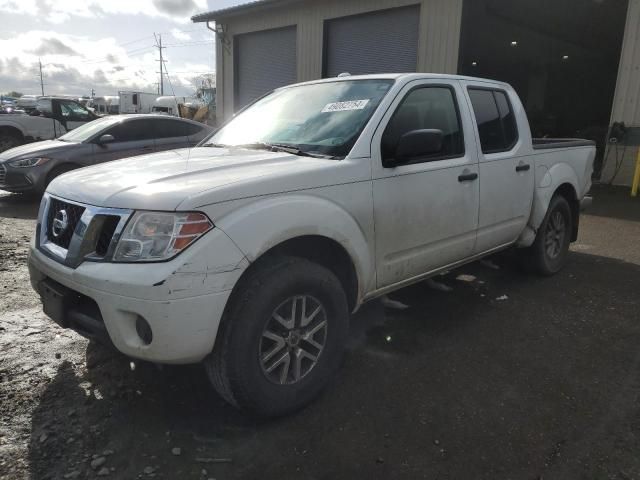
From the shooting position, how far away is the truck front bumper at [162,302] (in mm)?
2188

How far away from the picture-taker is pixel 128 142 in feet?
29.4

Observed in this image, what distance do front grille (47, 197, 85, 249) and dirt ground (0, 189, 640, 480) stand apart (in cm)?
89

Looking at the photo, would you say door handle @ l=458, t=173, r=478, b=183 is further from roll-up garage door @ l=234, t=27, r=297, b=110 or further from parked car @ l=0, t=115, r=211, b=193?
roll-up garage door @ l=234, t=27, r=297, b=110

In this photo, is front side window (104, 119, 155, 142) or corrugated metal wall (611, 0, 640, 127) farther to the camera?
corrugated metal wall (611, 0, 640, 127)

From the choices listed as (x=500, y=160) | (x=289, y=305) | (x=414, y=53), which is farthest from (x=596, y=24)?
(x=289, y=305)

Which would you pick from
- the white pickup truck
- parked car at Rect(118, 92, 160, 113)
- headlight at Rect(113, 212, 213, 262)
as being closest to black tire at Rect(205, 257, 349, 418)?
the white pickup truck

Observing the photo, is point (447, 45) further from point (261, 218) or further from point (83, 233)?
point (83, 233)

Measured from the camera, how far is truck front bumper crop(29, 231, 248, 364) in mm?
2188

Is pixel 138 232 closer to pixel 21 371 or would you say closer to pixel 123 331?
pixel 123 331

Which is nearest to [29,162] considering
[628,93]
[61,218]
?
[61,218]

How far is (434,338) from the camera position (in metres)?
3.67

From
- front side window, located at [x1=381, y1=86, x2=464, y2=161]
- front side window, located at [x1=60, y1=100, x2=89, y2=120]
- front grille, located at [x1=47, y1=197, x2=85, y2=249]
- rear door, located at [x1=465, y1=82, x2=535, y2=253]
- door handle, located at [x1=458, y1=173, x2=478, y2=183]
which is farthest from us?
front side window, located at [x1=60, y1=100, x2=89, y2=120]

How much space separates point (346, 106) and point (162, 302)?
1.81 metres

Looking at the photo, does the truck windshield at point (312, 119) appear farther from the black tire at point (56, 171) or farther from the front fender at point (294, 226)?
the black tire at point (56, 171)
